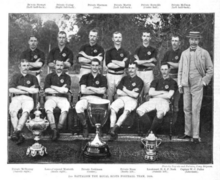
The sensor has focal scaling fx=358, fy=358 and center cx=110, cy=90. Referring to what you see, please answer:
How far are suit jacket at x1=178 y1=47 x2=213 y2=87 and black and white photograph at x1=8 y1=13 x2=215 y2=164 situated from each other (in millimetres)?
16

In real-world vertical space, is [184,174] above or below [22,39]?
below

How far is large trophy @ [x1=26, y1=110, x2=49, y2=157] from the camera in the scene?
5652 millimetres

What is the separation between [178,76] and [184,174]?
158 cm

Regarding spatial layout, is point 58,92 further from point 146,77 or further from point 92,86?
point 146,77

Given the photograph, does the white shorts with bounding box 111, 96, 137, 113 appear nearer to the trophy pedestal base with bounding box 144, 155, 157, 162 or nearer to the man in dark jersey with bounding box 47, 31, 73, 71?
the trophy pedestal base with bounding box 144, 155, 157, 162

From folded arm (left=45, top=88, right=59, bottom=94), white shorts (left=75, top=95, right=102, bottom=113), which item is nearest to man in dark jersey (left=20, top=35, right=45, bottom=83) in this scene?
folded arm (left=45, top=88, right=59, bottom=94)

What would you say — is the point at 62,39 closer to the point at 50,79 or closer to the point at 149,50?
the point at 50,79

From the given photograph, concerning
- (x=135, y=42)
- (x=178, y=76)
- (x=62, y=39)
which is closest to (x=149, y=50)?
(x=135, y=42)

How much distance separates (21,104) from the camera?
19.1ft

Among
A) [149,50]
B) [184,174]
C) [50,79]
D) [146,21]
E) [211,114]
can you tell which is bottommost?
[184,174]

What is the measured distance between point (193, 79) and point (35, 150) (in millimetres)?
2790

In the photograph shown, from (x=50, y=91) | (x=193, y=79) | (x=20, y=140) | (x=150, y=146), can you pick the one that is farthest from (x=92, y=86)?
(x=193, y=79)

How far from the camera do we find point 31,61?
589cm

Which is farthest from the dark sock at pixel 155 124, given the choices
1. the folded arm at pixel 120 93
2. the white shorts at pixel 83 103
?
the white shorts at pixel 83 103
